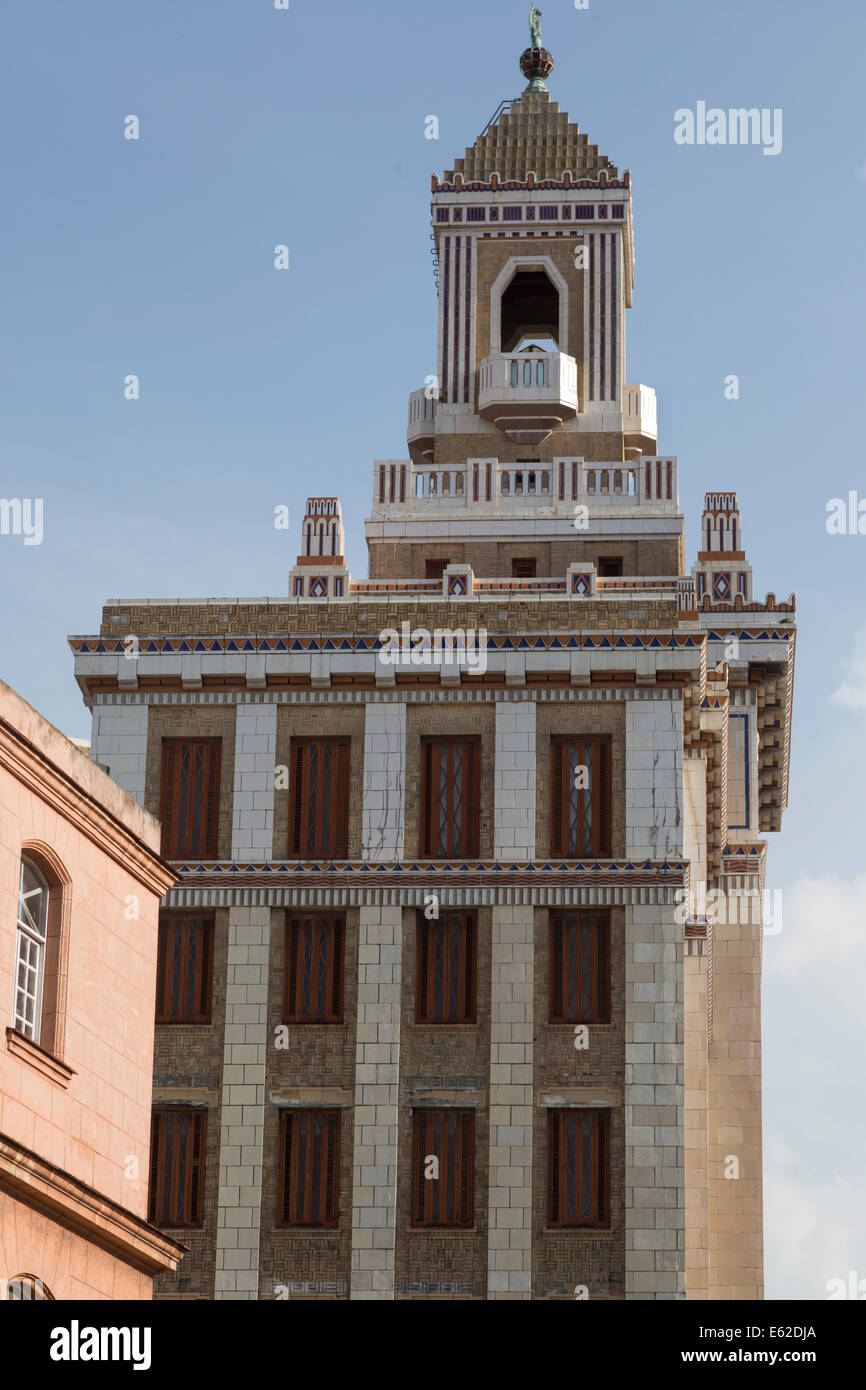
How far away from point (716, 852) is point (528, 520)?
1447cm

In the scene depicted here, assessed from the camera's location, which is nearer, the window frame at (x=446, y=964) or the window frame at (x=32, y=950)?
the window frame at (x=32, y=950)

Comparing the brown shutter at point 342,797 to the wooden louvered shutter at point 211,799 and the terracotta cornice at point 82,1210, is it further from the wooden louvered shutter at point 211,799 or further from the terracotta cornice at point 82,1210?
the terracotta cornice at point 82,1210

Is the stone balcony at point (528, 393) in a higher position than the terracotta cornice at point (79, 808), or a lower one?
higher

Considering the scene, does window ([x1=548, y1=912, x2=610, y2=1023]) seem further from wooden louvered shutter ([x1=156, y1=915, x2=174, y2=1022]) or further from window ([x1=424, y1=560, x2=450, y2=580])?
window ([x1=424, y1=560, x2=450, y2=580])

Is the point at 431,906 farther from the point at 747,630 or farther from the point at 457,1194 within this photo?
the point at 747,630

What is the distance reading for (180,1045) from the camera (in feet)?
178

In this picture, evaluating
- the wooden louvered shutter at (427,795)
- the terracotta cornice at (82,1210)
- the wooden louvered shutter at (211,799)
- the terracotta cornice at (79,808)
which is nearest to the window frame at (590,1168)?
the wooden louvered shutter at (427,795)

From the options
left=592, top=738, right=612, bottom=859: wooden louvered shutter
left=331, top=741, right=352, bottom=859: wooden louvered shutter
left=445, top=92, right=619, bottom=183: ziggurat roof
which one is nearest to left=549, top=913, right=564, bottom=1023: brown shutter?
left=592, top=738, right=612, bottom=859: wooden louvered shutter

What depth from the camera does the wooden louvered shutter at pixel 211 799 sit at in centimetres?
5569

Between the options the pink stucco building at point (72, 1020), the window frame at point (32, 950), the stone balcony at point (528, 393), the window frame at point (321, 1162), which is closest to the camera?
the pink stucco building at point (72, 1020)

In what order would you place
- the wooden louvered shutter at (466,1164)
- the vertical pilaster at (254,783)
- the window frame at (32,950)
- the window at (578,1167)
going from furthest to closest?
1. the vertical pilaster at (254,783)
2. the wooden louvered shutter at (466,1164)
3. the window at (578,1167)
4. the window frame at (32,950)

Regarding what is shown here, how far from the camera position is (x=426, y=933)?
180 feet

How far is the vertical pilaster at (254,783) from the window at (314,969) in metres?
1.67
